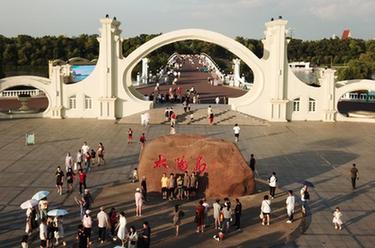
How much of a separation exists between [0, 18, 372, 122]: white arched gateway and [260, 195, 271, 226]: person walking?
74.4ft

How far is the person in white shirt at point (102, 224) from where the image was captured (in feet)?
51.8

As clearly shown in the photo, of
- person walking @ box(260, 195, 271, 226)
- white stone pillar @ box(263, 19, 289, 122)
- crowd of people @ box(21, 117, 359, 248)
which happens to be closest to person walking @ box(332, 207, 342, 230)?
crowd of people @ box(21, 117, 359, 248)

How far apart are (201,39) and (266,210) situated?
2423cm

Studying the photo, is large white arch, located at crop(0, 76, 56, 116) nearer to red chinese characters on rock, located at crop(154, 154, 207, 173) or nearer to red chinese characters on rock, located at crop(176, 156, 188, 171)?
red chinese characters on rock, located at crop(154, 154, 207, 173)

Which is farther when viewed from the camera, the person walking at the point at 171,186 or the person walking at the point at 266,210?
the person walking at the point at 171,186

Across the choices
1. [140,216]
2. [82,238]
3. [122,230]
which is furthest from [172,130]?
[82,238]

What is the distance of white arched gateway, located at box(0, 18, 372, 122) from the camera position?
130 ft

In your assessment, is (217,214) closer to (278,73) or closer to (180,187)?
(180,187)

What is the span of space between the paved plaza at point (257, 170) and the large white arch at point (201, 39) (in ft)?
12.7

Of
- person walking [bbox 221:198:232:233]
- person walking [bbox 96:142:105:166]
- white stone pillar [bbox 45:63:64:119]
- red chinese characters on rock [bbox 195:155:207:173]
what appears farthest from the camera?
white stone pillar [bbox 45:63:64:119]

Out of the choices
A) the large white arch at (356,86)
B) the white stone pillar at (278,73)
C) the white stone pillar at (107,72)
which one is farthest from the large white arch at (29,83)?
the large white arch at (356,86)

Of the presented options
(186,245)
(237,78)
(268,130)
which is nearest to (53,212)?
(186,245)

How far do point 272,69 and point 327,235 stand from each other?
80.3ft

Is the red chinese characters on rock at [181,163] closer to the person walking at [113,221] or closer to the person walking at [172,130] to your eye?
the person walking at [113,221]
